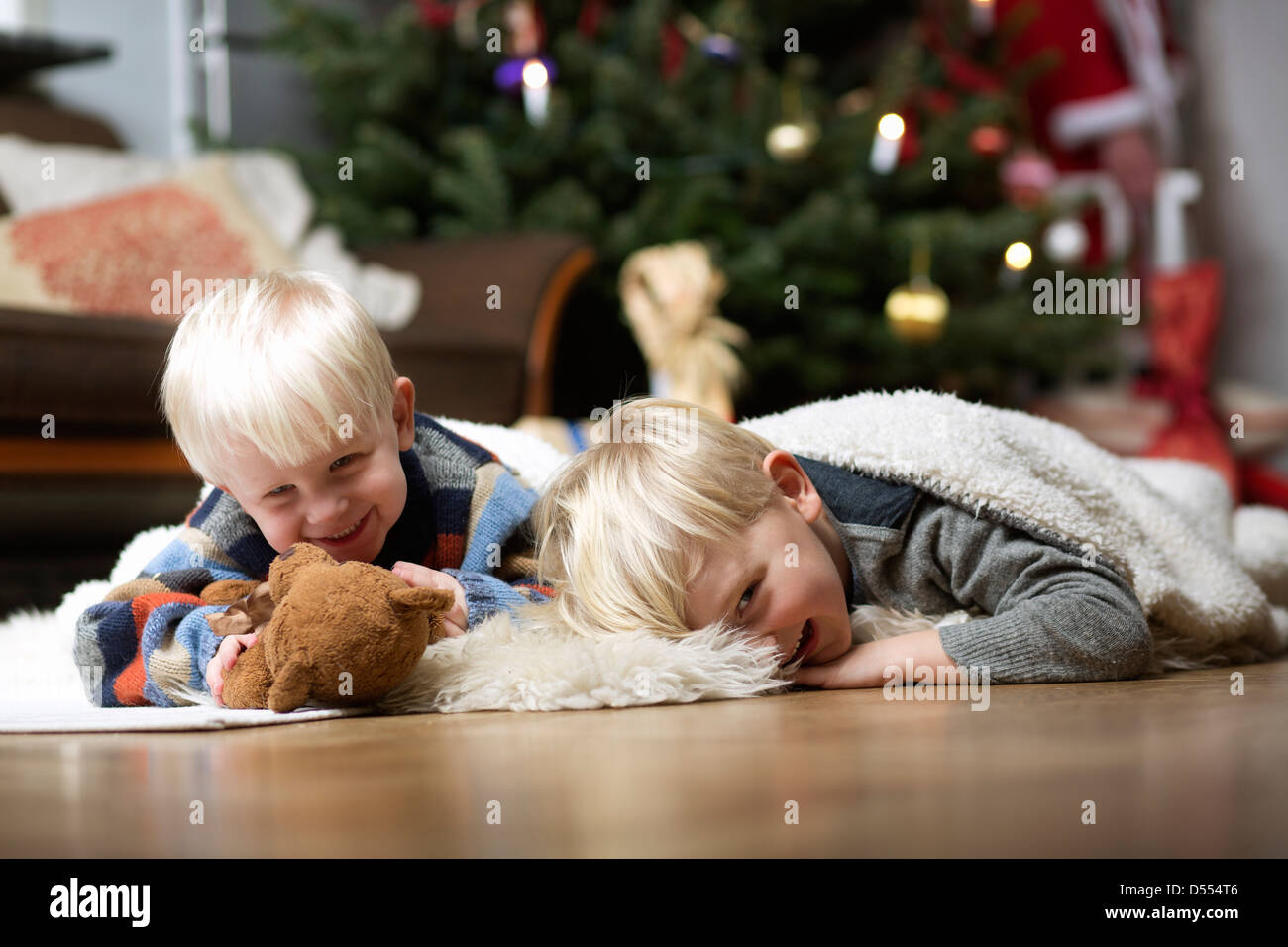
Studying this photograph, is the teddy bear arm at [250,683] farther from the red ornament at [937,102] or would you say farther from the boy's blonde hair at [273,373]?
the red ornament at [937,102]

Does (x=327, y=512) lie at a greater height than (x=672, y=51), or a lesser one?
lesser

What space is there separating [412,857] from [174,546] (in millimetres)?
647

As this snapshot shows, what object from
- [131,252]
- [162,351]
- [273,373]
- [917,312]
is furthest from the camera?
[917,312]

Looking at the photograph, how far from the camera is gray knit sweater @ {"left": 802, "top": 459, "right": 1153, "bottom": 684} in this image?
87 centimetres

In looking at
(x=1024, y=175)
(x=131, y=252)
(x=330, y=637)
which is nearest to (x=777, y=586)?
(x=330, y=637)

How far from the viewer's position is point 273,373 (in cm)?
84

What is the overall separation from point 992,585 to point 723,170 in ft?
5.27

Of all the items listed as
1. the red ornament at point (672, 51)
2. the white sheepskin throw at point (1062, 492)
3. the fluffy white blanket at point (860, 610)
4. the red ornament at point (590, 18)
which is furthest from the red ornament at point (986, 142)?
the white sheepskin throw at point (1062, 492)

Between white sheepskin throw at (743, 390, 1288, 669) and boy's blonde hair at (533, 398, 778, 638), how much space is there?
16cm

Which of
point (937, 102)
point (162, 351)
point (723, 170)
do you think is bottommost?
point (162, 351)

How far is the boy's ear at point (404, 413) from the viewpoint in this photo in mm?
979

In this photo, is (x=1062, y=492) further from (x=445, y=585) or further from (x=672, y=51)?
(x=672, y=51)
